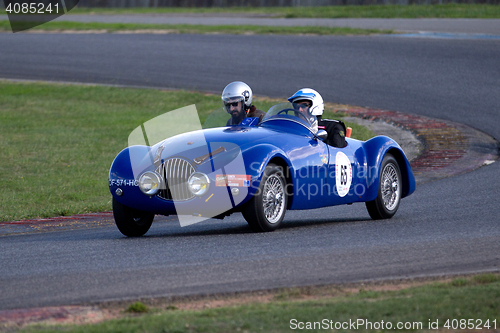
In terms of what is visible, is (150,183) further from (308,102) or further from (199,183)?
(308,102)

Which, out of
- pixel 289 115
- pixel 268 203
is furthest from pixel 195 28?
pixel 268 203

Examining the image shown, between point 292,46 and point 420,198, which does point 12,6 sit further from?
point 420,198

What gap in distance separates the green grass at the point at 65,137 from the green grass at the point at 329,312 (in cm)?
572

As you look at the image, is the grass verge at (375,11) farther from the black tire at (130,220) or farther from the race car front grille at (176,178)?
the race car front grille at (176,178)

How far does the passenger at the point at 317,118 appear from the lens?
8945 mm

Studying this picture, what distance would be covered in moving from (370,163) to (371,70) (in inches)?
484

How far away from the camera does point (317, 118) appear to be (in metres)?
9.18

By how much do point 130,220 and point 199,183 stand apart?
3.51 ft

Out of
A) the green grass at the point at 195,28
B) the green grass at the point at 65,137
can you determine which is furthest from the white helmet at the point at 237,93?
the green grass at the point at 195,28

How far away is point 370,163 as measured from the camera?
920 centimetres

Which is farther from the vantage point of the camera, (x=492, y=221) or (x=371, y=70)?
(x=371, y=70)

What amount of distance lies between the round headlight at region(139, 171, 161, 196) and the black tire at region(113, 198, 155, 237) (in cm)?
50

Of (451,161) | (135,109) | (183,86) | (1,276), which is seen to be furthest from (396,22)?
(1,276)

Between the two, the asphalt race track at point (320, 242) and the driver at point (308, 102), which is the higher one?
the driver at point (308, 102)
